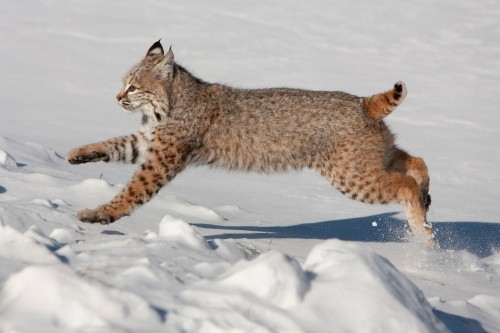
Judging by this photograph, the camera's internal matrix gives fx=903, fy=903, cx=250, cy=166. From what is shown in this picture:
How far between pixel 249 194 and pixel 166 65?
1.47 m

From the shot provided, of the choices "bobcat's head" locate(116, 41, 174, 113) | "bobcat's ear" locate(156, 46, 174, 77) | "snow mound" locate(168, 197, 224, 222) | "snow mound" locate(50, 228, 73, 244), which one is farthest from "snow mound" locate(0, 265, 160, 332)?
"bobcat's ear" locate(156, 46, 174, 77)

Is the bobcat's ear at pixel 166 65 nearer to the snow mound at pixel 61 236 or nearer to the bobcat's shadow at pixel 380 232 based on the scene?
the bobcat's shadow at pixel 380 232

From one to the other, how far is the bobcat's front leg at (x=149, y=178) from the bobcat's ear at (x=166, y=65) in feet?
1.82

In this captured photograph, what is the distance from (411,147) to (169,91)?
4069 mm

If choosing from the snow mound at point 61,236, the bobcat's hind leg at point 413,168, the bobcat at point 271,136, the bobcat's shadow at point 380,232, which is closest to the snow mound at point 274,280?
the snow mound at point 61,236

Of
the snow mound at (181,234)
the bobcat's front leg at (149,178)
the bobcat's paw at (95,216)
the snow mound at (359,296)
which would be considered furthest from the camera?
the bobcat's front leg at (149,178)

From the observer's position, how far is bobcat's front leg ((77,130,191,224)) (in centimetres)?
527

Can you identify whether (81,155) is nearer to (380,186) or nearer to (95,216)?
(95,216)

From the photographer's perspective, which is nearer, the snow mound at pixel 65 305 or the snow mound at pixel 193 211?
the snow mound at pixel 65 305

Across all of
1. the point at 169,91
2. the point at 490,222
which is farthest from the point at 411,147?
the point at 169,91

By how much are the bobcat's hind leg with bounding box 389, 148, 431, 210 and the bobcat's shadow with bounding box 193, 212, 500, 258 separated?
34cm

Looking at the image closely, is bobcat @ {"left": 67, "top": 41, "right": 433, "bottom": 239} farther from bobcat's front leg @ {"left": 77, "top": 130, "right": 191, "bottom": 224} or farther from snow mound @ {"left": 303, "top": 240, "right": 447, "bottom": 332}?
snow mound @ {"left": 303, "top": 240, "right": 447, "bottom": 332}

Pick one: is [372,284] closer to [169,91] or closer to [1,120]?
[169,91]

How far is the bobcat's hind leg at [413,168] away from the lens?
6.17 metres
